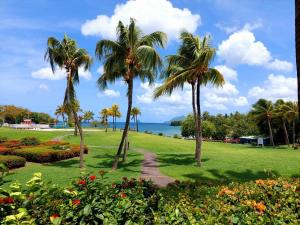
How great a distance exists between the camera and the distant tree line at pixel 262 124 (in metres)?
60.1

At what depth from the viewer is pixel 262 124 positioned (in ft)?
231

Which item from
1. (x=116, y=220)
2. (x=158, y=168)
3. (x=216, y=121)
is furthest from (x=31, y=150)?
(x=216, y=121)

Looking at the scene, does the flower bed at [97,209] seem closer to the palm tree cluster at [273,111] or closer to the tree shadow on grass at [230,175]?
the tree shadow on grass at [230,175]

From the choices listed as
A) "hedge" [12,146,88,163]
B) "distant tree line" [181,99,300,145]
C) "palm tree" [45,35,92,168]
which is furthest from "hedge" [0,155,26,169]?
"distant tree line" [181,99,300,145]

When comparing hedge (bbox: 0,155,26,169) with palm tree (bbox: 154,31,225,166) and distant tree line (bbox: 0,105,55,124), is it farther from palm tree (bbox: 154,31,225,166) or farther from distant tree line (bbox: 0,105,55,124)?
distant tree line (bbox: 0,105,55,124)

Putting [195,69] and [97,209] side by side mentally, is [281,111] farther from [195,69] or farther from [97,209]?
[97,209]

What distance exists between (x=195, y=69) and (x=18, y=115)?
10919 cm

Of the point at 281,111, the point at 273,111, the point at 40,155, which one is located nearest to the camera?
the point at 40,155

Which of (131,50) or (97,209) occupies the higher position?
(131,50)

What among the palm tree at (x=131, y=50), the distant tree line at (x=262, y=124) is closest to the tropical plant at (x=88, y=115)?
the distant tree line at (x=262, y=124)

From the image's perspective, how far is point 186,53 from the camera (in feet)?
84.0

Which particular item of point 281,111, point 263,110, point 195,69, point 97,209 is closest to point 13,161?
point 195,69

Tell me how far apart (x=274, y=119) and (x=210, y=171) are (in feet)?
164

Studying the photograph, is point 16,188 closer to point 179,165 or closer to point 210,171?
point 210,171
